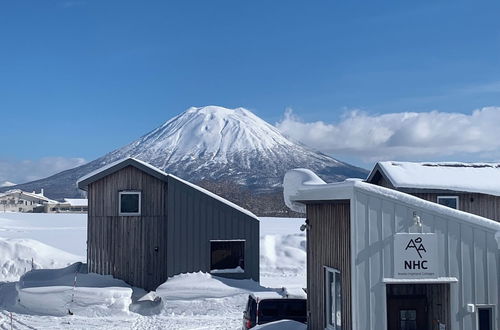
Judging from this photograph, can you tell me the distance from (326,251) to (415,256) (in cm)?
226

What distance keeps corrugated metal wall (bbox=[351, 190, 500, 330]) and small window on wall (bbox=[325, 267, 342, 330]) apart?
1109 millimetres

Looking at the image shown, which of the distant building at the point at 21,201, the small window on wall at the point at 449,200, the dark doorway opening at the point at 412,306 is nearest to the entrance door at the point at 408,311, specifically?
the dark doorway opening at the point at 412,306

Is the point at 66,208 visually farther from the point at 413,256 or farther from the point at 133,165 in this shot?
the point at 413,256

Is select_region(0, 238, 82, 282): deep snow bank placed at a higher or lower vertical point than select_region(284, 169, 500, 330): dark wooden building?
lower

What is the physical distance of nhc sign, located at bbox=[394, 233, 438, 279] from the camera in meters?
11.0

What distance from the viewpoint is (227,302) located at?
22.7 m

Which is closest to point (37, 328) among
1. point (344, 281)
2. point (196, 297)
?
point (196, 297)

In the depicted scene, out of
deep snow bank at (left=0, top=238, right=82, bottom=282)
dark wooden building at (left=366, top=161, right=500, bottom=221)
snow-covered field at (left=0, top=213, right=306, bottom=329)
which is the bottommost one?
snow-covered field at (left=0, top=213, right=306, bottom=329)

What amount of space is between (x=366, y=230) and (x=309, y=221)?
3.34m

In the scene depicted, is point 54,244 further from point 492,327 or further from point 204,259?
point 492,327

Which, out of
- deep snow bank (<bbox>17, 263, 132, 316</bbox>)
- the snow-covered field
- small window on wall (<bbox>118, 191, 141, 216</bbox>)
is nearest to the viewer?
the snow-covered field

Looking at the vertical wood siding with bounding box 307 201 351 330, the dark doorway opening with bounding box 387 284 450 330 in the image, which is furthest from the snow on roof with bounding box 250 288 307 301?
the dark doorway opening with bounding box 387 284 450 330

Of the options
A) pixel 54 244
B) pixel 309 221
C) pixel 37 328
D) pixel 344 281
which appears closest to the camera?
pixel 344 281

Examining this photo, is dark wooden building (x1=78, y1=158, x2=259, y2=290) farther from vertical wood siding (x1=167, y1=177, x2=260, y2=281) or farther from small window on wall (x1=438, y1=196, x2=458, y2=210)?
small window on wall (x1=438, y1=196, x2=458, y2=210)
